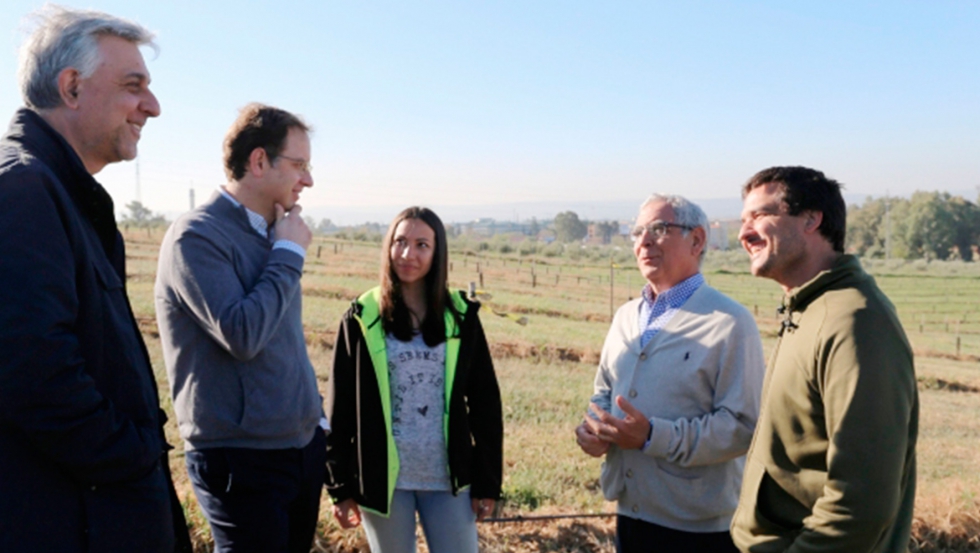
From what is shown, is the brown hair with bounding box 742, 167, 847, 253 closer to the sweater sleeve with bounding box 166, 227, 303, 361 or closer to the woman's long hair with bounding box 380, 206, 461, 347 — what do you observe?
the woman's long hair with bounding box 380, 206, 461, 347

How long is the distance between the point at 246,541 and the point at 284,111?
4.65 feet

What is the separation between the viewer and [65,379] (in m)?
1.57

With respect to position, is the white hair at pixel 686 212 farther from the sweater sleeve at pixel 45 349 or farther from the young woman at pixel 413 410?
the sweater sleeve at pixel 45 349

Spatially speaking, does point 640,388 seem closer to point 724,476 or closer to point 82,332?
point 724,476

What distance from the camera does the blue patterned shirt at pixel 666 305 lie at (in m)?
3.05

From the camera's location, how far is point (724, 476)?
290cm

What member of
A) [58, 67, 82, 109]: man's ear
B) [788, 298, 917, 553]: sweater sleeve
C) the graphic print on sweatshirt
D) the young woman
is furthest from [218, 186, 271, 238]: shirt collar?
[788, 298, 917, 553]: sweater sleeve

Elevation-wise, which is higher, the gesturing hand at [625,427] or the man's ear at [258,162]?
the man's ear at [258,162]

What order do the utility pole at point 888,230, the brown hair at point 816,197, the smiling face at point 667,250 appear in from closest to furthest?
the brown hair at point 816,197
the smiling face at point 667,250
the utility pole at point 888,230

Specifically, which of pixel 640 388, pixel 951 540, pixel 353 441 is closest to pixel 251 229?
pixel 353 441

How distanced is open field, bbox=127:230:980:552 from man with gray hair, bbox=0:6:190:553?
203 centimetres

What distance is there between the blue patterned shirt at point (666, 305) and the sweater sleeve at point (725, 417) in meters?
0.22

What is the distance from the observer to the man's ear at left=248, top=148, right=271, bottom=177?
8.52ft

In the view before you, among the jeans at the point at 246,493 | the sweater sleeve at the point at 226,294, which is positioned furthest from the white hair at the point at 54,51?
the jeans at the point at 246,493
